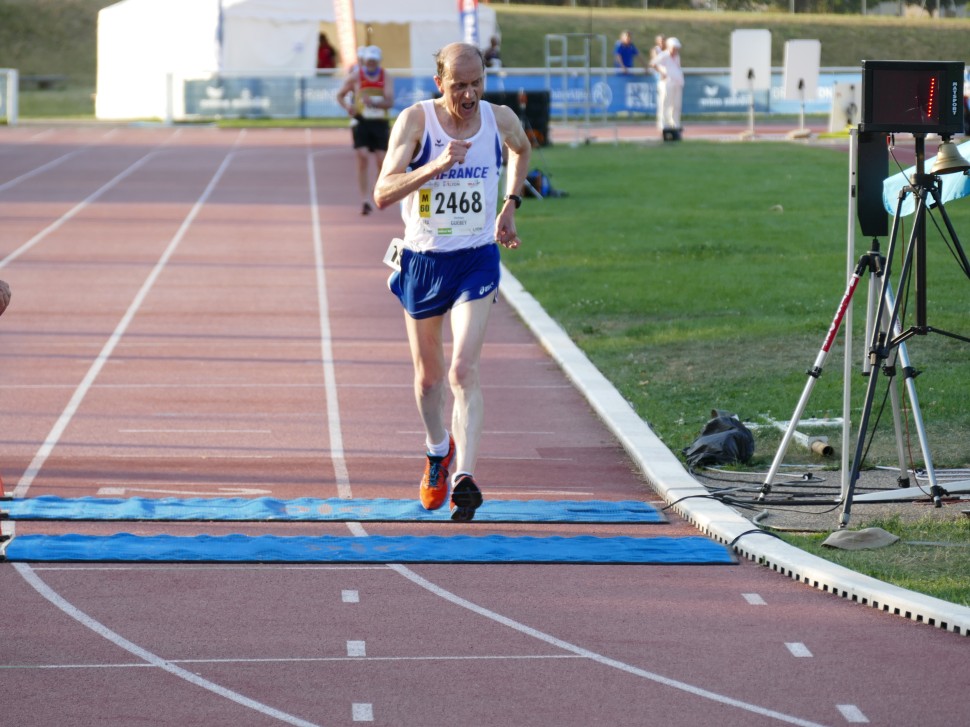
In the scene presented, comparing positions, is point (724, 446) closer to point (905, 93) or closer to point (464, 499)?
point (464, 499)

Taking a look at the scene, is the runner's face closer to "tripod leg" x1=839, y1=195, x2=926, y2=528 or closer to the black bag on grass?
"tripod leg" x1=839, y1=195, x2=926, y2=528

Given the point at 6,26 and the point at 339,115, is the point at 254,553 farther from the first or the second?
the point at 6,26

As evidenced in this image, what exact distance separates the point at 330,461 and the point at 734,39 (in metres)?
29.0

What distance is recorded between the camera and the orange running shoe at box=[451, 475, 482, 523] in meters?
7.02

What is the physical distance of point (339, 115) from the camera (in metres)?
44.4

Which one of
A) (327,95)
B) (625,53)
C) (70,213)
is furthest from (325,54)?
(70,213)

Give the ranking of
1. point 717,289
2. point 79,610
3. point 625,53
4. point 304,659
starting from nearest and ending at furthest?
point 304,659 → point 79,610 → point 717,289 → point 625,53

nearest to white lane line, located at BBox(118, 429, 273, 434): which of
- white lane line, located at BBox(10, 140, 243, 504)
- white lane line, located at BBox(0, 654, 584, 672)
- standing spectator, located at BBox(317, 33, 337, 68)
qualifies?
white lane line, located at BBox(10, 140, 243, 504)

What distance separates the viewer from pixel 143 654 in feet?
17.8

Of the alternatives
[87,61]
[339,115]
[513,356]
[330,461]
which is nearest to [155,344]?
[513,356]

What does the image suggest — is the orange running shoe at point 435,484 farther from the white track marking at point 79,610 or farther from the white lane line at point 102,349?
the white lane line at point 102,349

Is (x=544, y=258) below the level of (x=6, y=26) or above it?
below

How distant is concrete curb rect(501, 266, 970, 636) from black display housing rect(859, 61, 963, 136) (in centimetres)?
187

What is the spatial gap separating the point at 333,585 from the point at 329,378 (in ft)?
17.7
